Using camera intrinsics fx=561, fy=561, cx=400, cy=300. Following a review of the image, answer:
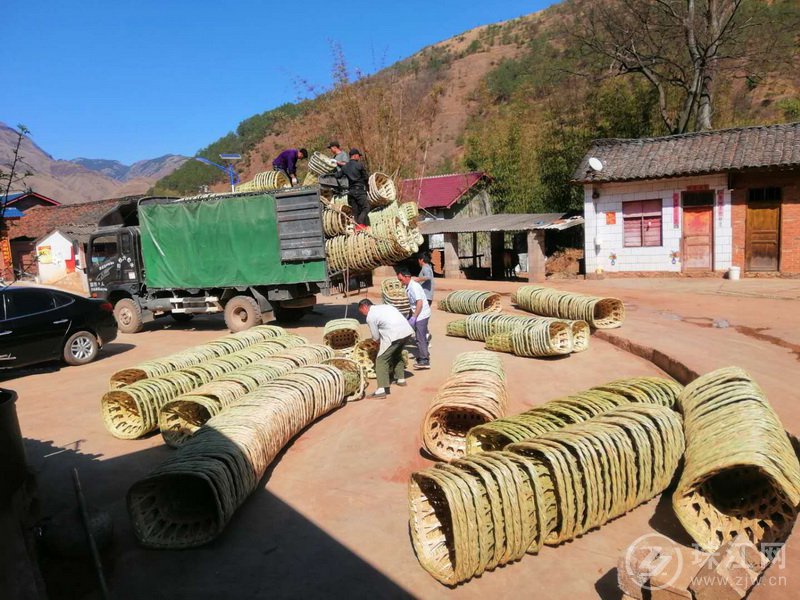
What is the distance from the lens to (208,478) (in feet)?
14.0

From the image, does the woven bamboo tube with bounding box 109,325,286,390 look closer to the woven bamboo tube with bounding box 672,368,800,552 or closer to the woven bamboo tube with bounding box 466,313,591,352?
the woven bamboo tube with bounding box 466,313,591,352

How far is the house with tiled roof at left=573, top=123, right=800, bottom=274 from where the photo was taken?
1692 cm

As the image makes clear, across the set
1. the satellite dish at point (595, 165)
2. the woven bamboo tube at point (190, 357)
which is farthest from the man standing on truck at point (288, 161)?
the satellite dish at point (595, 165)

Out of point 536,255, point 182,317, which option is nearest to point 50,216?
point 182,317

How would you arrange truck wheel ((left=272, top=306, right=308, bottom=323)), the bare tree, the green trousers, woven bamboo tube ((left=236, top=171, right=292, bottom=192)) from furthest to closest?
the bare tree → truck wheel ((left=272, top=306, right=308, bottom=323)) → woven bamboo tube ((left=236, top=171, right=292, bottom=192)) → the green trousers

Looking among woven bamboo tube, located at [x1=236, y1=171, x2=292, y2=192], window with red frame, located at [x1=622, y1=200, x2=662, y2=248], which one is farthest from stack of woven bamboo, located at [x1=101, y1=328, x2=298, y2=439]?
window with red frame, located at [x1=622, y1=200, x2=662, y2=248]

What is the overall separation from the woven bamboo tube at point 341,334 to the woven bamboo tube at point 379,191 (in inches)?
124

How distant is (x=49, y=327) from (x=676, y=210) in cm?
1767

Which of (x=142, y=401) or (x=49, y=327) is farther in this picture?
(x=49, y=327)

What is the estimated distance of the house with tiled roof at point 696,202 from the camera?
666 inches

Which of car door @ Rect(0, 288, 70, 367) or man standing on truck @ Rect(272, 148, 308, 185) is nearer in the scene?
car door @ Rect(0, 288, 70, 367)

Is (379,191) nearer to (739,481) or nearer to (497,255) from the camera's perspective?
(739,481)

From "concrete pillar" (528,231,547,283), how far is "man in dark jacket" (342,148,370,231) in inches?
363

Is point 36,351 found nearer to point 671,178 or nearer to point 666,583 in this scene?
point 666,583
